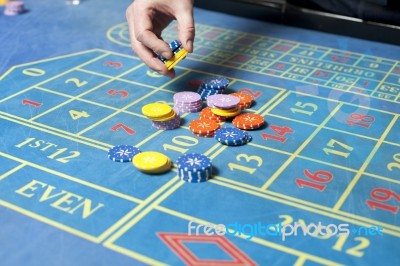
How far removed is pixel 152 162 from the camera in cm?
159

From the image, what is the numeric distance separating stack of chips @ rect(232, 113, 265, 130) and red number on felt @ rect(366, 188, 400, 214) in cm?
48

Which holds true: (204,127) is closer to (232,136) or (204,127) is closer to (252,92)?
(232,136)

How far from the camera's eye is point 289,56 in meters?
2.58

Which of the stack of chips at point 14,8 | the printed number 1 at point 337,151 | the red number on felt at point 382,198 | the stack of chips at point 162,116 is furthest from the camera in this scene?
the stack of chips at point 14,8

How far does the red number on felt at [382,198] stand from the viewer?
1473 mm

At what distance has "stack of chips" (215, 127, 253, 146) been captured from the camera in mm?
1766

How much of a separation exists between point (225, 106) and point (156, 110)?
0.24m

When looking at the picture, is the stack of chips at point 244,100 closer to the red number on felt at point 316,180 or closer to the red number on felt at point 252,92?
the red number on felt at point 252,92

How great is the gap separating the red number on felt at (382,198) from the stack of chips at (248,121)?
48 centimetres

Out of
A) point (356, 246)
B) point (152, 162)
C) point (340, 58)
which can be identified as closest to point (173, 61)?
point (152, 162)

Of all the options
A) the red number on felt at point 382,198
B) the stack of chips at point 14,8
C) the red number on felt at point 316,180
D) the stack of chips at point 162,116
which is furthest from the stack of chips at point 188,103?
the stack of chips at point 14,8

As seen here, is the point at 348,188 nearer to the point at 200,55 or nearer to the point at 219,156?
the point at 219,156

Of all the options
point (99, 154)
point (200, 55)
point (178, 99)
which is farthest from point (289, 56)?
point (99, 154)

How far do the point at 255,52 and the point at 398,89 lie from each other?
0.70 meters
